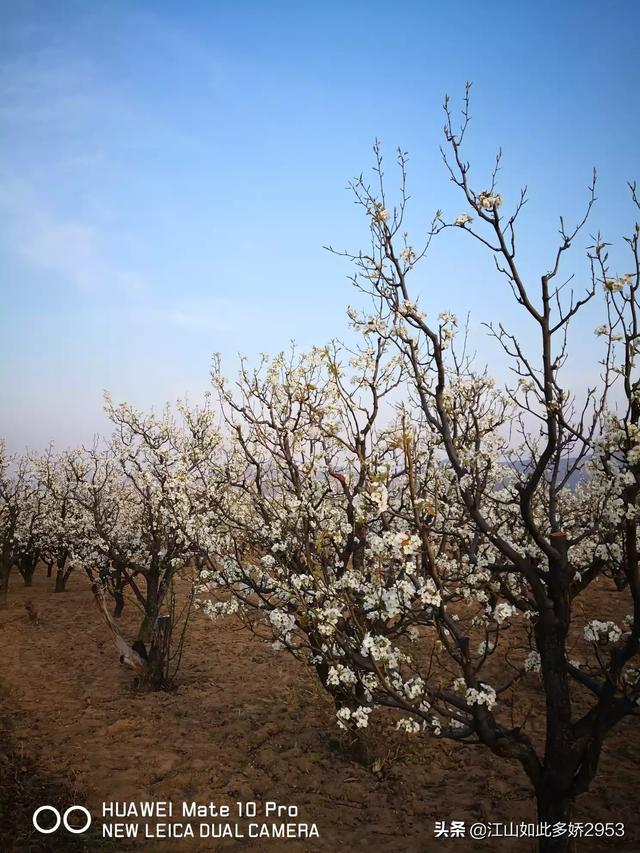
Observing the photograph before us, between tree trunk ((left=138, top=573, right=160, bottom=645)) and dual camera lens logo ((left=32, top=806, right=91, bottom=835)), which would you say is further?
tree trunk ((left=138, top=573, right=160, bottom=645))

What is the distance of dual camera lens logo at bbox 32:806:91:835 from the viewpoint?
6.64m

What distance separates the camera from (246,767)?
8734mm

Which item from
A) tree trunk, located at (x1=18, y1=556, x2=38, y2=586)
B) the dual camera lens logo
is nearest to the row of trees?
the dual camera lens logo

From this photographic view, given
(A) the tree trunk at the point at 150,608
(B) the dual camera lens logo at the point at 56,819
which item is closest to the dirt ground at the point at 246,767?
(B) the dual camera lens logo at the point at 56,819

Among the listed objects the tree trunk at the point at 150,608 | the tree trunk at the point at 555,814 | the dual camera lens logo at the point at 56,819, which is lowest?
the dual camera lens logo at the point at 56,819

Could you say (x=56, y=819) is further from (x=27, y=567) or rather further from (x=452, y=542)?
(x=27, y=567)

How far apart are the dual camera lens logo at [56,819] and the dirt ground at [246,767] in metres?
0.13

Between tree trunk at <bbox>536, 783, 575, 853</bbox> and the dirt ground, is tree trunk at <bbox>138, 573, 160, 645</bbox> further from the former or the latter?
tree trunk at <bbox>536, 783, 575, 853</bbox>

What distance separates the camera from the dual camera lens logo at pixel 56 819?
664cm

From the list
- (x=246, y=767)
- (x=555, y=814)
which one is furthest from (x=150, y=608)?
(x=555, y=814)

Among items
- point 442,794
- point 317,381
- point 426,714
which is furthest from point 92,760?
point 317,381

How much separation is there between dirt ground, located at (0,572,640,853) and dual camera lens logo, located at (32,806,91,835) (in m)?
0.13

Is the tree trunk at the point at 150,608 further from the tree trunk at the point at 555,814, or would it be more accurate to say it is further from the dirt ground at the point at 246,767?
the tree trunk at the point at 555,814

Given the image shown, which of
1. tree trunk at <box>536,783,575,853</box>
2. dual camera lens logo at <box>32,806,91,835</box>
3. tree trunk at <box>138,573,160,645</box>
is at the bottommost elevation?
dual camera lens logo at <box>32,806,91,835</box>
